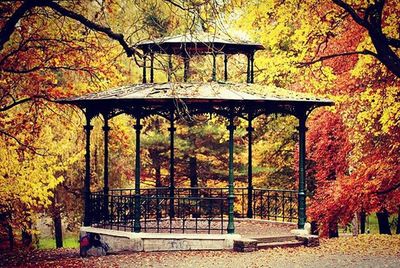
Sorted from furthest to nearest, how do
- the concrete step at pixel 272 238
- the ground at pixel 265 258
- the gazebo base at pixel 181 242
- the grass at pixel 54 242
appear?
the grass at pixel 54 242 → the concrete step at pixel 272 238 → the gazebo base at pixel 181 242 → the ground at pixel 265 258

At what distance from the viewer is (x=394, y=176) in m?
20.4

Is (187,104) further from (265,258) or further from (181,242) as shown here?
(265,258)

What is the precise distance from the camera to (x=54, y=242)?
135 feet

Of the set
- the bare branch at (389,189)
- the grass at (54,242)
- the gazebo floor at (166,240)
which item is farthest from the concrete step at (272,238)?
the grass at (54,242)

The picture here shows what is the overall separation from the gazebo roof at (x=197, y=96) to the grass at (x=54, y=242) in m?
21.1

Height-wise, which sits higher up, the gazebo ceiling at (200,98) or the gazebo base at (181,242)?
the gazebo ceiling at (200,98)

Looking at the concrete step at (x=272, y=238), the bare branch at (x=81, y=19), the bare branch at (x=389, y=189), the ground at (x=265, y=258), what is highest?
the bare branch at (x=81, y=19)

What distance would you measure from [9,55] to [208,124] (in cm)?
1363

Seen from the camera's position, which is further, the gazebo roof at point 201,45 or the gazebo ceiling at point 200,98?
the gazebo roof at point 201,45

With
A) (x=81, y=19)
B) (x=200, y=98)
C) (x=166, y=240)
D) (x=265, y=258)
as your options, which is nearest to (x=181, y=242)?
(x=166, y=240)

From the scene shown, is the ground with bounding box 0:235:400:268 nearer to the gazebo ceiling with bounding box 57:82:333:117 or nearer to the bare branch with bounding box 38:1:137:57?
the gazebo ceiling with bounding box 57:82:333:117

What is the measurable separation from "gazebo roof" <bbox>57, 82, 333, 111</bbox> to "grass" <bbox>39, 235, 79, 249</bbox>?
2110 cm

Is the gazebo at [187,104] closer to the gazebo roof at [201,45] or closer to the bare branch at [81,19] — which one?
the gazebo roof at [201,45]

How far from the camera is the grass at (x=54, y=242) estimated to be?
3912cm
